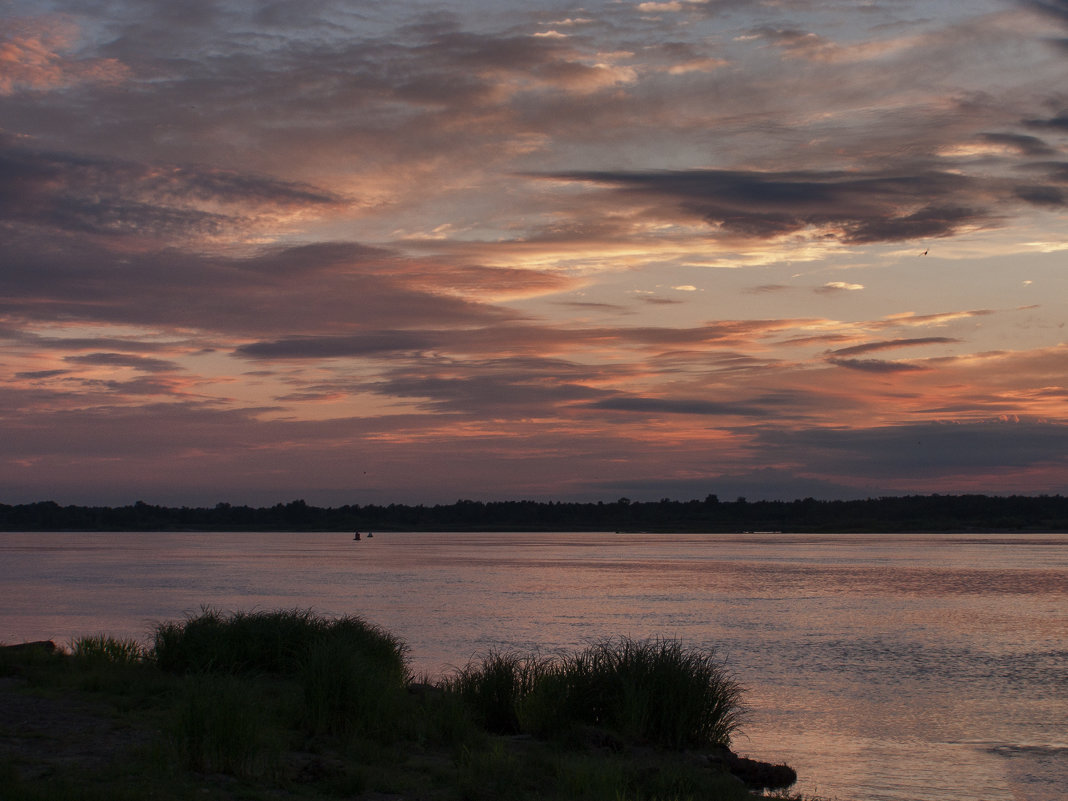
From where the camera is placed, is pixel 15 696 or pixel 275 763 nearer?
pixel 275 763

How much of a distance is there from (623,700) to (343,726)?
4.80 m

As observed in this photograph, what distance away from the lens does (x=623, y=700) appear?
1794 cm

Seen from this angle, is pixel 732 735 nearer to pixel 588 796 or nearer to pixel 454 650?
pixel 588 796

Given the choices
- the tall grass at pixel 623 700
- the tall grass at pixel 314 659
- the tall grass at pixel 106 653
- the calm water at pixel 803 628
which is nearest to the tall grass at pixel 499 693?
the tall grass at pixel 623 700

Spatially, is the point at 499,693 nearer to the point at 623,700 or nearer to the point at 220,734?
the point at 623,700

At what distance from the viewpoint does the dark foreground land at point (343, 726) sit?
12.8 m

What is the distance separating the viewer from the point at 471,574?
256ft

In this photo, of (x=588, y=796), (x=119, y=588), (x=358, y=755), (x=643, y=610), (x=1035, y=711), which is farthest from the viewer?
(x=119, y=588)

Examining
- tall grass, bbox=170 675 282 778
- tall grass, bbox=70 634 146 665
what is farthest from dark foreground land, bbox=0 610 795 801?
tall grass, bbox=70 634 146 665

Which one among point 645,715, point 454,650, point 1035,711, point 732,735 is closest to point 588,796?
point 645,715

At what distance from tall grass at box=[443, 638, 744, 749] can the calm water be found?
1.93 m

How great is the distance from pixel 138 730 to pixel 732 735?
11.2 meters

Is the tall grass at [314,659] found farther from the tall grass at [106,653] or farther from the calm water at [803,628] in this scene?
Answer: the calm water at [803,628]

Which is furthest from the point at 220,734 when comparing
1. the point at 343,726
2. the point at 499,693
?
the point at 499,693
